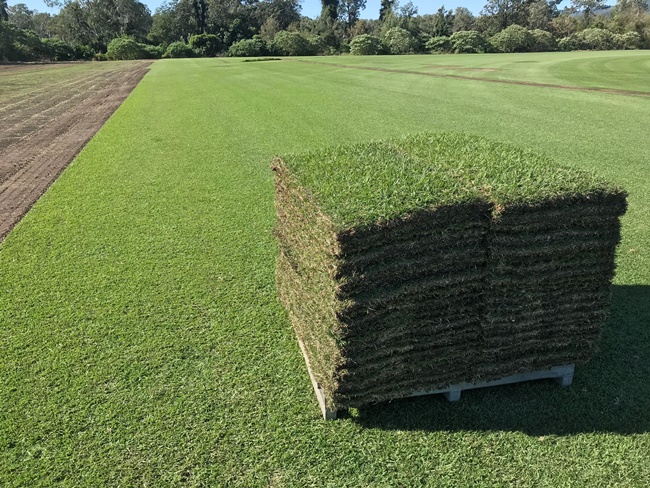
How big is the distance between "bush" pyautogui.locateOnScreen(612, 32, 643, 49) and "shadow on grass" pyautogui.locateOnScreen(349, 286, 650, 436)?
67314 mm

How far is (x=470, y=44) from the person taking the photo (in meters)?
56.6

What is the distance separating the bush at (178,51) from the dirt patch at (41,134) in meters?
41.3

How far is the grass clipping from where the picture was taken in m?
3.24

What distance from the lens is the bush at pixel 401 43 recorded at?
6069 centimetres

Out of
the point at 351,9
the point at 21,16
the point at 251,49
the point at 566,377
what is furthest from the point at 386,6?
the point at 566,377

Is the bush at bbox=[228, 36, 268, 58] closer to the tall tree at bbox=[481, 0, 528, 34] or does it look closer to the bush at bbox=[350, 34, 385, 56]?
the bush at bbox=[350, 34, 385, 56]

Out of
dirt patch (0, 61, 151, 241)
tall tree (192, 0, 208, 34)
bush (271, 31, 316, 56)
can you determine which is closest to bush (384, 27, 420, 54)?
bush (271, 31, 316, 56)

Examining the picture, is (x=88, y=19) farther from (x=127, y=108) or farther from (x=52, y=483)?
(x=52, y=483)

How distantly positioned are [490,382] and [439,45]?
63.5 meters

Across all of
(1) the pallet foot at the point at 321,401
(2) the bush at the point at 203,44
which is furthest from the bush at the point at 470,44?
(1) the pallet foot at the point at 321,401

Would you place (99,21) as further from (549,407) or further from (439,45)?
(549,407)

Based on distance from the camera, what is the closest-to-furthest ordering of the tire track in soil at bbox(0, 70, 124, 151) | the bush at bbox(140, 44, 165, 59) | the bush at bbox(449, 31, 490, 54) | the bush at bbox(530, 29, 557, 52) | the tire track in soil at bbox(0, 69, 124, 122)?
the tire track in soil at bbox(0, 70, 124, 151), the tire track in soil at bbox(0, 69, 124, 122), the bush at bbox(449, 31, 490, 54), the bush at bbox(530, 29, 557, 52), the bush at bbox(140, 44, 165, 59)

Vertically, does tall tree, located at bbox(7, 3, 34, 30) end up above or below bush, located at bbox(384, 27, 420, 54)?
above

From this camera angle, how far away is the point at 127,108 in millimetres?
19469
